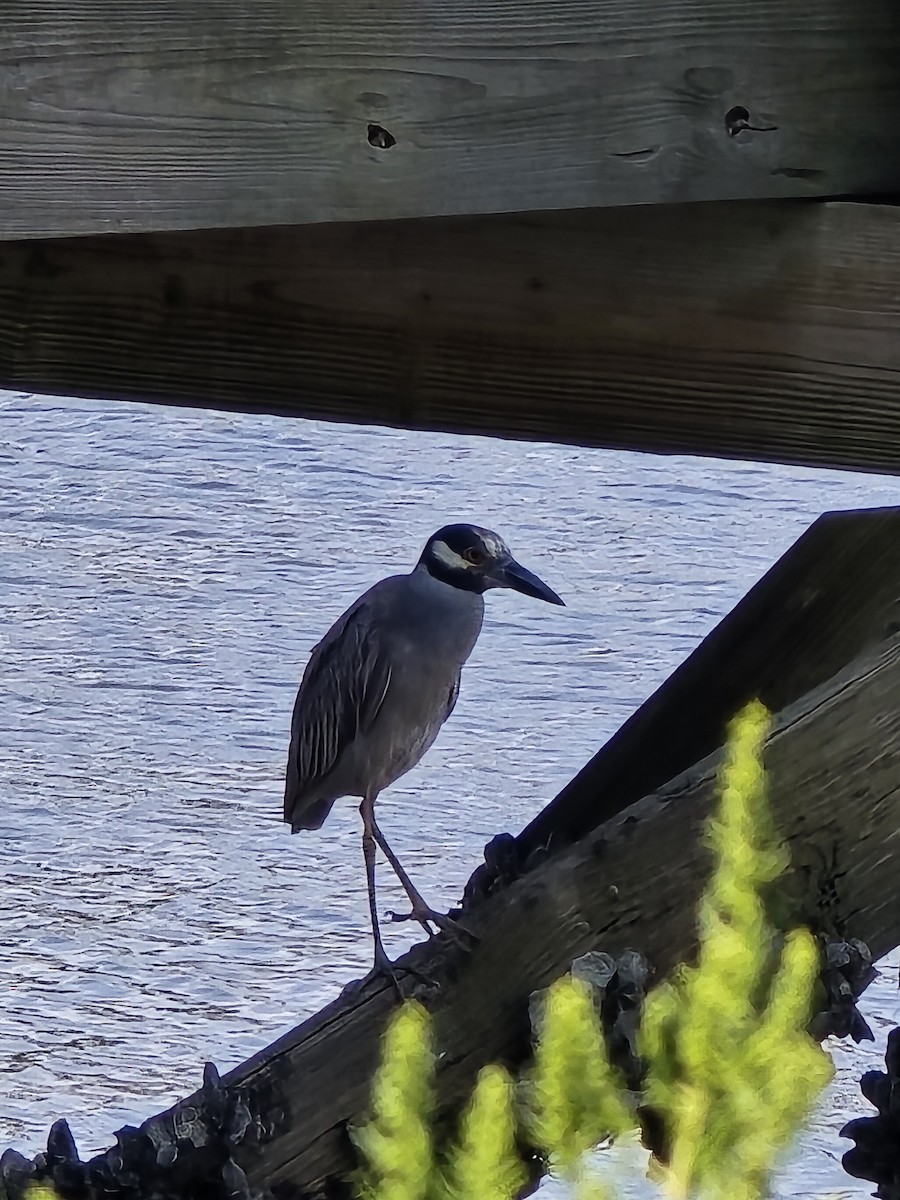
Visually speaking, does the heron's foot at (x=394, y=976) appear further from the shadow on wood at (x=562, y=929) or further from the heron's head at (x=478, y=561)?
the heron's head at (x=478, y=561)

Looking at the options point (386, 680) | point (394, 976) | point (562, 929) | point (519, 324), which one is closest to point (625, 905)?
point (562, 929)

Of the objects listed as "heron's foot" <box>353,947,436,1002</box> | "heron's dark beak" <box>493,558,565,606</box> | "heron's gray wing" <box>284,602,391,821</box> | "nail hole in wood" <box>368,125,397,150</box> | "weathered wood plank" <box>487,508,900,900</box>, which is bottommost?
"heron's foot" <box>353,947,436,1002</box>

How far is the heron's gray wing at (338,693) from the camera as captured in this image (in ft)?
4.57

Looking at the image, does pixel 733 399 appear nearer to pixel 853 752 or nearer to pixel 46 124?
pixel 853 752

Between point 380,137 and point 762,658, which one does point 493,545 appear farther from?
point 380,137

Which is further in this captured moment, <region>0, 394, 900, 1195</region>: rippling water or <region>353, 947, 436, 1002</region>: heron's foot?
<region>0, 394, 900, 1195</region>: rippling water

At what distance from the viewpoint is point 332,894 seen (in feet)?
6.63

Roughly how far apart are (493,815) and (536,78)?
54.6 inches

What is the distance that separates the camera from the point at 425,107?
731 mm

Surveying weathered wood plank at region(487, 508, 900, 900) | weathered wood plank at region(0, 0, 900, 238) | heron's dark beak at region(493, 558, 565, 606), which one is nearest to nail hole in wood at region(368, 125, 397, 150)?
weathered wood plank at region(0, 0, 900, 238)

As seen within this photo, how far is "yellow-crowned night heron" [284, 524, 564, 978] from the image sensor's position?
139cm

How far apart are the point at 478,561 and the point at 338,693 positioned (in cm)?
20

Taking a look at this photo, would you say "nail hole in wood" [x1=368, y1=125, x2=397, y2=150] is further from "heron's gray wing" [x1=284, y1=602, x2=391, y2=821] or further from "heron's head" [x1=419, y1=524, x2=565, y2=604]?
"heron's gray wing" [x1=284, y1=602, x2=391, y2=821]

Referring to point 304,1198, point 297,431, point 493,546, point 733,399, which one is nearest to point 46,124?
point 733,399
